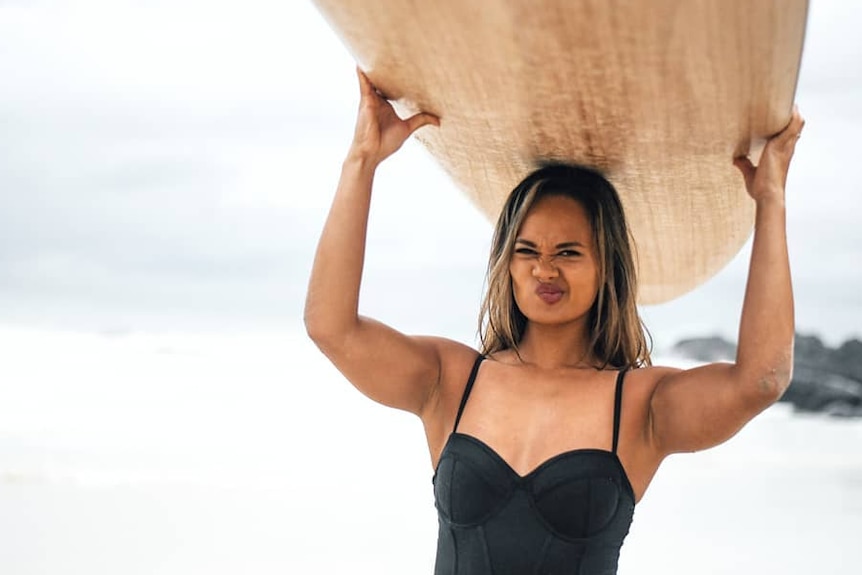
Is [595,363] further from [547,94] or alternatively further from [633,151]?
[547,94]

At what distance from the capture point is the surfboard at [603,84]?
127 centimetres

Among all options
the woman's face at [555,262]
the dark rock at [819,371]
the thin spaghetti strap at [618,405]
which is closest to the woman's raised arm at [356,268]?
the woman's face at [555,262]

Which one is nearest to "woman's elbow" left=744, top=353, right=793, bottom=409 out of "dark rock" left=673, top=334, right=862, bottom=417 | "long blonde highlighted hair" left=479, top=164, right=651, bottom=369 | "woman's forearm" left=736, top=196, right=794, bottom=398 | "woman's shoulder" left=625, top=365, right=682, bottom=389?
"woman's forearm" left=736, top=196, right=794, bottom=398

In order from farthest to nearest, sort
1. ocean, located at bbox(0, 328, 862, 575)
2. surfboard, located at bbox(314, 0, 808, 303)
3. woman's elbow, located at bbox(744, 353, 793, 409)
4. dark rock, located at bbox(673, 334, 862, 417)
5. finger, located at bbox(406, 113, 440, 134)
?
dark rock, located at bbox(673, 334, 862, 417), ocean, located at bbox(0, 328, 862, 575), finger, located at bbox(406, 113, 440, 134), woman's elbow, located at bbox(744, 353, 793, 409), surfboard, located at bbox(314, 0, 808, 303)

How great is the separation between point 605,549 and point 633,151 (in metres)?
0.56

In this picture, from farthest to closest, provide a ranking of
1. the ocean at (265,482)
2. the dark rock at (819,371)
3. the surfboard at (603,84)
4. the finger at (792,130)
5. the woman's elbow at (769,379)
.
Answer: the dark rock at (819,371), the ocean at (265,482), the finger at (792,130), the woman's elbow at (769,379), the surfboard at (603,84)

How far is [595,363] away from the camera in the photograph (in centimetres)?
169

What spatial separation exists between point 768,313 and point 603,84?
1.17 feet

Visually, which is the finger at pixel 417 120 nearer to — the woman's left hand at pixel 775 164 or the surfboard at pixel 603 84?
the surfboard at pixel 603 84

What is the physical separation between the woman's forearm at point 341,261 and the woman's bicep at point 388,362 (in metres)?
0.02

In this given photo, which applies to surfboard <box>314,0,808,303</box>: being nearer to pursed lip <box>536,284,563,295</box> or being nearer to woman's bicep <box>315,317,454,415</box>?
pursed lip <box>536,284,563,295</box>

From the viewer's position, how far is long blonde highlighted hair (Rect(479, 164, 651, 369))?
162cm

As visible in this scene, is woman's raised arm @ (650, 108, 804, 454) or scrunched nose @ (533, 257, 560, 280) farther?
scrunched nose @ (533, 257, 560, 280)

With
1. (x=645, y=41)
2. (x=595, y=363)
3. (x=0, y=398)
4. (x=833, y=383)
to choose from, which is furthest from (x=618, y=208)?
(x=833, y=383)
